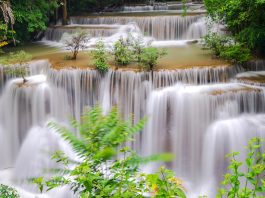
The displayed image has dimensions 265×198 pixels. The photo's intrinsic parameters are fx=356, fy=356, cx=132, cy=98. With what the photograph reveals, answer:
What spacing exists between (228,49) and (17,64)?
22.8ft

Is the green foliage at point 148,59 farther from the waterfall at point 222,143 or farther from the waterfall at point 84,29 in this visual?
the waterfall at point 84,29

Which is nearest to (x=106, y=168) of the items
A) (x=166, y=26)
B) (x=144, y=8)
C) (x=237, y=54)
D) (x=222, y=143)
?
(x=222, y=143)

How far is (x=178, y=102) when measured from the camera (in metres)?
9.55

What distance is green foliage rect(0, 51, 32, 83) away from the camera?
11.6m

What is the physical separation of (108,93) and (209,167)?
3.50 m

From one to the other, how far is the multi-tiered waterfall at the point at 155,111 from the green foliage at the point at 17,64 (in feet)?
0.80

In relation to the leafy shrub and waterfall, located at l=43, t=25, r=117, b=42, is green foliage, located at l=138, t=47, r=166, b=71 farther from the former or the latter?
waterfall, located at l=43, t=25, r=117, b=42

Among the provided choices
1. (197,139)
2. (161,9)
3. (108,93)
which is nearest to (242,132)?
(197,139)

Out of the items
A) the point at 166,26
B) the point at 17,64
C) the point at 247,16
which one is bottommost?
the point at 17,64

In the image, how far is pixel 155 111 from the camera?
974 cm

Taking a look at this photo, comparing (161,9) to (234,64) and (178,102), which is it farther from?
(178,102)

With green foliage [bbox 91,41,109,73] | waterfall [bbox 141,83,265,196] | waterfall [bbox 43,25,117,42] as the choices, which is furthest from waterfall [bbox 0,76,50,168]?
waterfall [bbox 43,25,117,42]

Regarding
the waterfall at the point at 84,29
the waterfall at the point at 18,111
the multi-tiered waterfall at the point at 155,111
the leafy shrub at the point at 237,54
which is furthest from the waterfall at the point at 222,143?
the waterfall at the point at 84,29

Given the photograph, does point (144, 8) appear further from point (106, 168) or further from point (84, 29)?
point (106, 168)
